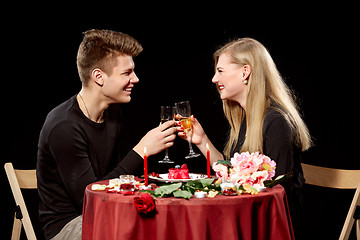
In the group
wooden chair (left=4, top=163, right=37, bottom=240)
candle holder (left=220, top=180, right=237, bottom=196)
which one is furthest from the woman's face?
wooden chair (left=4, top=163, right=37, bottom=240)

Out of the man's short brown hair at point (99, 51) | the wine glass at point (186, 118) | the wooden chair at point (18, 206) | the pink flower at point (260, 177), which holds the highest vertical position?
the man's short brown hair at point (99, 51)

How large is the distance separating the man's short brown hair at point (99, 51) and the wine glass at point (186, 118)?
0.54 metres

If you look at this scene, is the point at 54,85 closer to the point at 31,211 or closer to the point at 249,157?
the point at 31,211

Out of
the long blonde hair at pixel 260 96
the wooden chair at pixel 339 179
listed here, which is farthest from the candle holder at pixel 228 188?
the wooden chair at pixel 339 179

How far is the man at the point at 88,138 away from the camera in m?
2.57

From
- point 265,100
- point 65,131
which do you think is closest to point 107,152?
point 65,131

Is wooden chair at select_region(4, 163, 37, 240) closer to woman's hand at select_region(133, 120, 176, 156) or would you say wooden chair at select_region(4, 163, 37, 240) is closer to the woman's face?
woman's hand at select_region(133, 120, 176, 156)

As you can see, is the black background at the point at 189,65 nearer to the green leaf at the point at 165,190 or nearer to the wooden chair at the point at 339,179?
the wooden chair at the point at 339,179

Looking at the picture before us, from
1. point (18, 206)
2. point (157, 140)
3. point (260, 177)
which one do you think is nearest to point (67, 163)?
point (18, 206)

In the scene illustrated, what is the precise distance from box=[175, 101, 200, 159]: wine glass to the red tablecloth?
28.0 inches

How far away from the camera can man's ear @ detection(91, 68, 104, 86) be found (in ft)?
9.36

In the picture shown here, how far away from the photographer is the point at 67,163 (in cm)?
257

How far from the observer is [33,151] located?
148 inches

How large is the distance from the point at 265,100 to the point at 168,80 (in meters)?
1.35
